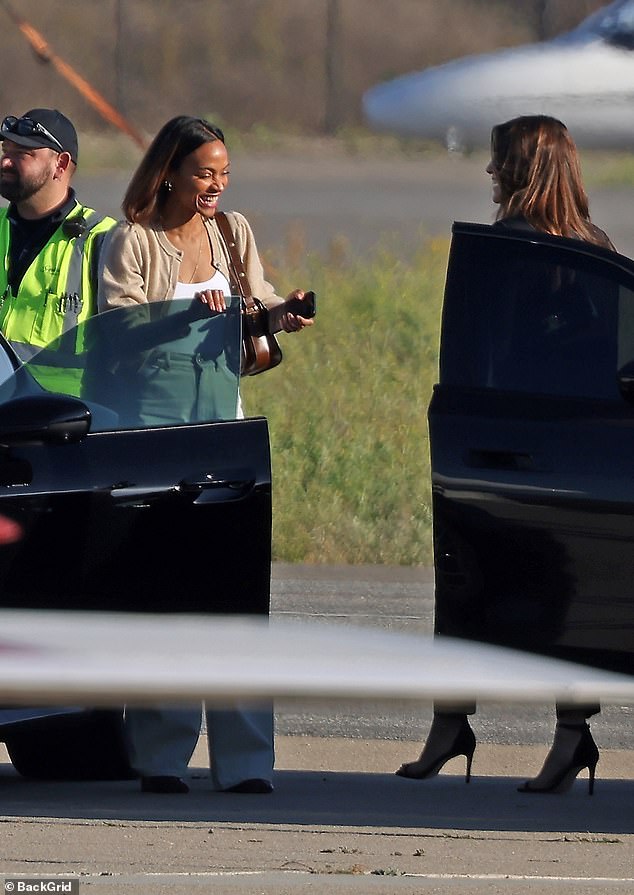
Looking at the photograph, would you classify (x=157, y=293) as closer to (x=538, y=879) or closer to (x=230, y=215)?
(x=230, y=215)

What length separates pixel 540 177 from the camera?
606cm

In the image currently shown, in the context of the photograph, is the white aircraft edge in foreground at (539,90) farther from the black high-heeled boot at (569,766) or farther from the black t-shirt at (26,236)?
the black high-heeled boot at (569,766)

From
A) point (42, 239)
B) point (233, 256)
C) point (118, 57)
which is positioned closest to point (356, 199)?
point (118, 57)

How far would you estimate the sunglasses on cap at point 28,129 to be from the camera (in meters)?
6.60

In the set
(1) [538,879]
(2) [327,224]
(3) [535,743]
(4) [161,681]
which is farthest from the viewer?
(2) [327,224]

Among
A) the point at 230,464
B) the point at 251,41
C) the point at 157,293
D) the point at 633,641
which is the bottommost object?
the point at 633,641

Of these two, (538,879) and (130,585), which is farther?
(130,585)

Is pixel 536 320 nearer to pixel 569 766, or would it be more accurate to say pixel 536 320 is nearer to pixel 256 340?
pixel 256 340

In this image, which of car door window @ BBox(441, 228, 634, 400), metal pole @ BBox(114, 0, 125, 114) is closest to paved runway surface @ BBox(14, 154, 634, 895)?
car door window @ BBox(441, 228, 634, 400)

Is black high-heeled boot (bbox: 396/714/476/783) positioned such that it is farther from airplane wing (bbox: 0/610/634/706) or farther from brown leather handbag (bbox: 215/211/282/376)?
airplane wing (bbox: 0/610/634/706)

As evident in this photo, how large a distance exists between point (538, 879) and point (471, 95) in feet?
41.5

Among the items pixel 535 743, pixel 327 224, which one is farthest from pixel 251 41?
pixel 535 743

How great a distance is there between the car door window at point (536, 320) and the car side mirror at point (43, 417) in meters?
1.01

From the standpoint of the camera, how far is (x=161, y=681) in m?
3.53
